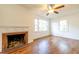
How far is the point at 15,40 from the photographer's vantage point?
7.46ft

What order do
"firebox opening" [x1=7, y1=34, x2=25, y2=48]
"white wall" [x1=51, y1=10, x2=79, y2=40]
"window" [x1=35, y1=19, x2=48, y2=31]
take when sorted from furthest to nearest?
"firebox opening" [x1=7, y1=34, x2=25, y2=48] < "window" [x1=35, y1=19, x2=48, y2=31] < "white wall" [x1=51, y1=10, x2=79, y2=40]

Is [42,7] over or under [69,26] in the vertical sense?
over

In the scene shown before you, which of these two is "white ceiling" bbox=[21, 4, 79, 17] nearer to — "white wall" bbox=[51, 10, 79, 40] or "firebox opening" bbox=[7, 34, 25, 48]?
"white wall" bbox=[51, 10, 79, 40]

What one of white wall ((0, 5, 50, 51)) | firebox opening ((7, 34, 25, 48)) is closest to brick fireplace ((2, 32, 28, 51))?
firebox opening ((7, 34, 25, 48))

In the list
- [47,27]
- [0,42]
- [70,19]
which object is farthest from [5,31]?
[70,19]

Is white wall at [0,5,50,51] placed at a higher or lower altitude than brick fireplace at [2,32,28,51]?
higher

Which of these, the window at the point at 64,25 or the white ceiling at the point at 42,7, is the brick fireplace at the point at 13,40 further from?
the window at the point at 64,25

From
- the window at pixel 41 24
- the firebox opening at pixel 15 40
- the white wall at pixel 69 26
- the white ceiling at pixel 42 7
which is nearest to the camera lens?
the white ceiling at pixel 42 7

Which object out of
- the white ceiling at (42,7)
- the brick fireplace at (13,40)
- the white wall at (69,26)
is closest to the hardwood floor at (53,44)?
the white wall at (69,26)

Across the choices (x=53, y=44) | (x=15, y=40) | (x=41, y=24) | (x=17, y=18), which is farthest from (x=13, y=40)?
(x=53, y=44)

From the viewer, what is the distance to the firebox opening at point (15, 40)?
85.3 inches

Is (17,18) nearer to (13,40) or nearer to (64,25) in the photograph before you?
(13,40)

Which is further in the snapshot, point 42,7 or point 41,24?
point 41,24

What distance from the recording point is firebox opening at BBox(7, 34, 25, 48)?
2167mm
